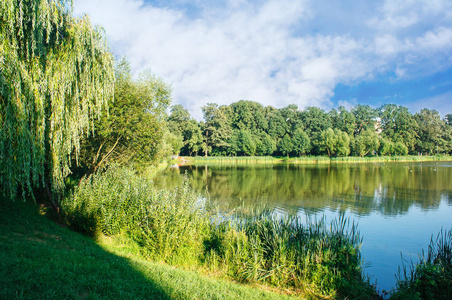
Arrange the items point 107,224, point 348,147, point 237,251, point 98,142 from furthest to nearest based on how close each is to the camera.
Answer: point 348,147 < point 98,142 < point 107,224 < point 237,251

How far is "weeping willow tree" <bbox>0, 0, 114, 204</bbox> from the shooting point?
639 cm

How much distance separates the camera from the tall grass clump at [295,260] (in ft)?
23.7

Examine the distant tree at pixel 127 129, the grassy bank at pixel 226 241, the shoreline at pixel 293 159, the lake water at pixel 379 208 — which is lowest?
the lake water at pixel 379 208

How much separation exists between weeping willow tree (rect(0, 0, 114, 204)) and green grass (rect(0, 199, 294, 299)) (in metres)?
1.47

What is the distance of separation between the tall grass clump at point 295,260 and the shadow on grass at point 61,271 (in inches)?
107

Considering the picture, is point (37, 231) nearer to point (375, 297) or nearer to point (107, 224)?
point (107, 224)

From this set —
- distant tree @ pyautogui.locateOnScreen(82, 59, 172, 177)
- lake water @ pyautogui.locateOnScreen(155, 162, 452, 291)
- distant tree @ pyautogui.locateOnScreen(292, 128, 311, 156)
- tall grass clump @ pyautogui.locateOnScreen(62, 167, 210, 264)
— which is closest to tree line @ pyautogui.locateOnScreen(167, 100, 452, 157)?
distant tree @ pyautogui.locateOnScreen(292, 128, 311, 156)

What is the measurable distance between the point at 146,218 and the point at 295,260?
4957 millimetres

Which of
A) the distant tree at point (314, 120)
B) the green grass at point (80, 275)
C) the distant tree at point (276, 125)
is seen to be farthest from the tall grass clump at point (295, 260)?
the distant tree at point (314, 120)

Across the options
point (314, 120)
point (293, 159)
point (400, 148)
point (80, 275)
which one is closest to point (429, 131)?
point (400, 148)

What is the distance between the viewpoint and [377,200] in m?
20.0

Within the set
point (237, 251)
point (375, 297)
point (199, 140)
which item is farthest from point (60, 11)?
point (199, 140)

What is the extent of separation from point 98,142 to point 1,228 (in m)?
7.44

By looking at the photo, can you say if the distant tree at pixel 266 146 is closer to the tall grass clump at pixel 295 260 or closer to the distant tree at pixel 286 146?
the distant tree at pixel 286 146
